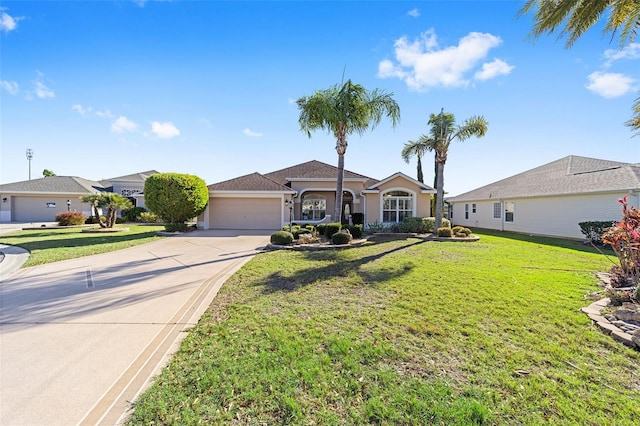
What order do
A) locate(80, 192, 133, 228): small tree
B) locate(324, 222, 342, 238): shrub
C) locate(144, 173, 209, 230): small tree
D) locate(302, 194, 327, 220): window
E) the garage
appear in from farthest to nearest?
1. the garage
2. locate(302, 194, 327, 220): window
3. locate(80, 192, 133, 228): small tree
4. locate(144, 173, 209, 230): small tree
5. locate(324, 222, 342, 238): shrub

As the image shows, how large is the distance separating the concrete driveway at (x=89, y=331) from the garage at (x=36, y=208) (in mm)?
27445

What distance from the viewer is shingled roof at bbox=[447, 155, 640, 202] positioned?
1541cm

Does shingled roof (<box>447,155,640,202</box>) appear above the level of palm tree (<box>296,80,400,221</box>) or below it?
below

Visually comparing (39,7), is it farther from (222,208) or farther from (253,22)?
(222,208)

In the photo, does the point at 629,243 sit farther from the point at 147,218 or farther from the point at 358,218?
the point at 147,218

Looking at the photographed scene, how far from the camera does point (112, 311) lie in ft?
17.1

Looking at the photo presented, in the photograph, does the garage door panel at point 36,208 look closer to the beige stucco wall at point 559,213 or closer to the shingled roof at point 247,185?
the shingled roof at point 247,185

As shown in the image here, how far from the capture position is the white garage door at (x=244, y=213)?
69.1ft

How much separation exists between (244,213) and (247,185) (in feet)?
7.18

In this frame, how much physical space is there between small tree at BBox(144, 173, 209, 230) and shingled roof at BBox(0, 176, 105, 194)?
17.6 meters

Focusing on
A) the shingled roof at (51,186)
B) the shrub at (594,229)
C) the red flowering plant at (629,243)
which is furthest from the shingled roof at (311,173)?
the shingled roof at (51,186)

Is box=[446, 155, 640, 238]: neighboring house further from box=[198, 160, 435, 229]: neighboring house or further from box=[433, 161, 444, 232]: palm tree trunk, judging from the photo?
box=[433, 161, 444, 232]: palm tree trunk

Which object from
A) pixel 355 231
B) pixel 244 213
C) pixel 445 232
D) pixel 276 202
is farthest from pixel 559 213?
pixel 244 213

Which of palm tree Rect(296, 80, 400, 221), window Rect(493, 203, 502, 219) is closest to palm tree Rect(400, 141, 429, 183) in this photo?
palm tree Rect(296, 80, 400, 221)
